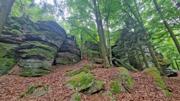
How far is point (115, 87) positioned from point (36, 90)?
3520 mm

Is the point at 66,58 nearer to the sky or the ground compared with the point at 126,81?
nearer to the sky

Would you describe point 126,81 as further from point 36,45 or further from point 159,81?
point 36,45

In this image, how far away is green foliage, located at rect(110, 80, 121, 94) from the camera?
28.3 ft

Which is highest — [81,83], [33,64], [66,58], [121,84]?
[66,58]

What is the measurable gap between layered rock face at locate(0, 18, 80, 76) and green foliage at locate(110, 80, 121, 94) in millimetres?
5443

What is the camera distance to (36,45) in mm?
15102

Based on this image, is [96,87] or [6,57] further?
[6,57]

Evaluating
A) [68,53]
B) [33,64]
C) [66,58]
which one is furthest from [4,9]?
[68,53]

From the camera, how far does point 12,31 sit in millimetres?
16328

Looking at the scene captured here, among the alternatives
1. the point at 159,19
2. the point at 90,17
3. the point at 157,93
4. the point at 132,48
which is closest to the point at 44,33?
the point at 90,17

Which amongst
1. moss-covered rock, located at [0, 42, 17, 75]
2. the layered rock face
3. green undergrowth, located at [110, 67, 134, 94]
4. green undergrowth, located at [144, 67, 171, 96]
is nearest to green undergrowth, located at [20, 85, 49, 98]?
green undergrowth, located at [110, 67, 134, 94]

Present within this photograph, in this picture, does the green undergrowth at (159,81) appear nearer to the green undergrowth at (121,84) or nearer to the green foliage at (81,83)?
the green undergrowth at (121,84)

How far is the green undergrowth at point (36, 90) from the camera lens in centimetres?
891

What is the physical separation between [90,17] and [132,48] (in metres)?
4.26
